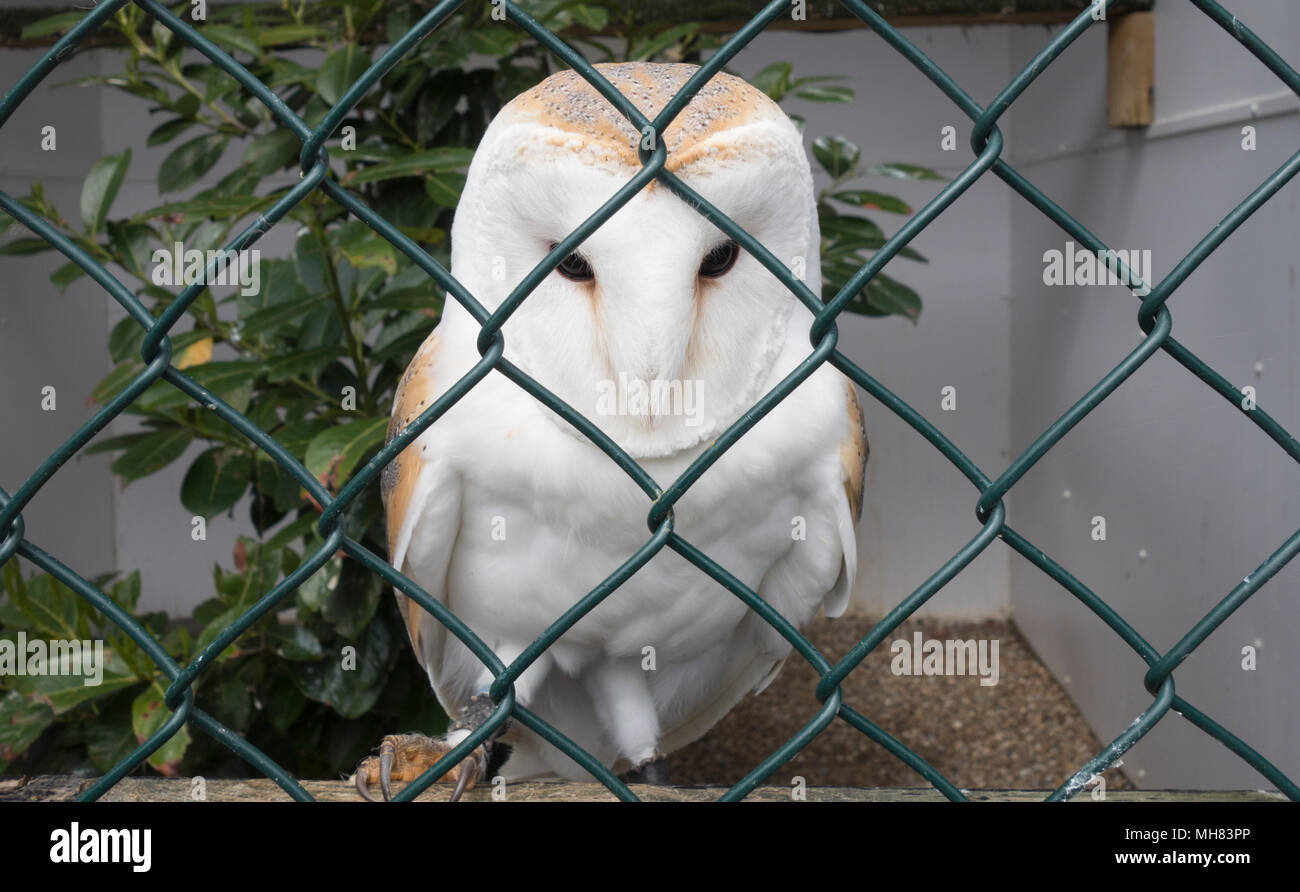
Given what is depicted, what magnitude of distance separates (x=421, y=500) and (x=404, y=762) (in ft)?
0.88

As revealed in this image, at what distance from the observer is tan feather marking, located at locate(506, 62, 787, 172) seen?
0.82m

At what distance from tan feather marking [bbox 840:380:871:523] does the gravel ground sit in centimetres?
162

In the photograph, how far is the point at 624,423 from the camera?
94 centimetres

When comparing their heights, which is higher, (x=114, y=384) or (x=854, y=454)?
(x=114, y=384)

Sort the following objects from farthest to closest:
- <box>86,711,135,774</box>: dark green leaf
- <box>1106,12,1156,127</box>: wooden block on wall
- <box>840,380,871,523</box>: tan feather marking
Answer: <box>1106,12,1156,127</box>: wooden block on wall → <box>86,711,135,774</box>: dark green leaf → <box>840,380,871,523</box>: tan feather marking

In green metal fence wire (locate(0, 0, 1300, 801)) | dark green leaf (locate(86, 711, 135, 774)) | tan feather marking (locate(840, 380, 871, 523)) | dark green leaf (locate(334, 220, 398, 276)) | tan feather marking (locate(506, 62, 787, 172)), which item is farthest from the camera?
dark green leaf (locate(86, 711, 135, 774))

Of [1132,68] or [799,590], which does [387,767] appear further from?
[1132,68]

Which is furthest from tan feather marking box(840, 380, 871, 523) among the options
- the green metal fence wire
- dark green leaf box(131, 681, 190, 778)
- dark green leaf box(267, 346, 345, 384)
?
dark green leaf box(131, 681, 190, 778)

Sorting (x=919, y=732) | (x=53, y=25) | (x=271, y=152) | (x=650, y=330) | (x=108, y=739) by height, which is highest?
(x=53, y=25)

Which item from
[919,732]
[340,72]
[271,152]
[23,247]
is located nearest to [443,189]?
[340,72]

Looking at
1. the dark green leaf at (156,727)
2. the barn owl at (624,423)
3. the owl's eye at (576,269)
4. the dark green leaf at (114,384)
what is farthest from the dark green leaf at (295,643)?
the owl's eye at (576,269)

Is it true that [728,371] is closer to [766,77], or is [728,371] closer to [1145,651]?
[1145,651]

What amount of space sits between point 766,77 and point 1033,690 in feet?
6.73

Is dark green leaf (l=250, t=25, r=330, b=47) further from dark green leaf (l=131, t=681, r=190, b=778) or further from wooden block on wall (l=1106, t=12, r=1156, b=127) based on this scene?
wooden block on wall (l=1106, t=12, r=1156, b=127)
